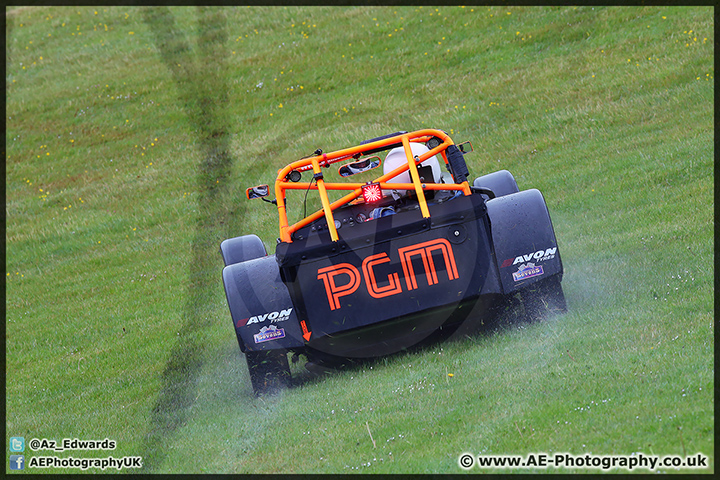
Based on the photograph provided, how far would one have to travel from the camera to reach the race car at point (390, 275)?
6.88 m

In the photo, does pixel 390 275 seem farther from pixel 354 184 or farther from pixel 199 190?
pixel 199 190

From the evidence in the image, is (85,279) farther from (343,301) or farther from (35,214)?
(343,301)

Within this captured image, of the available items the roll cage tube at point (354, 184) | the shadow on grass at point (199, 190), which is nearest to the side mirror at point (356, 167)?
the roll cage tube at point (354, 184)

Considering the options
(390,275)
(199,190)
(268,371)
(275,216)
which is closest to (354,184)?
(390,275)

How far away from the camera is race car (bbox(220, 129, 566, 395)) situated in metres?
6.88

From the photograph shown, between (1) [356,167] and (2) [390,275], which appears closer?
(2) [390,275]

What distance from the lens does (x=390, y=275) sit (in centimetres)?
688

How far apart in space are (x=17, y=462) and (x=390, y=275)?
12.7ft

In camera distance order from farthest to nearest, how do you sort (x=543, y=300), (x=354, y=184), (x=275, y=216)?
1. (x=275, y=216)
2. (x=354, y=184)
3. (x=543, y=300)

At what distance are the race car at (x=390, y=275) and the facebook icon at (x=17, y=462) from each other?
7.27 ft

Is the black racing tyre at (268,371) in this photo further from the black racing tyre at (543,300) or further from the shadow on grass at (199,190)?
the black racing tyre at (543,300)

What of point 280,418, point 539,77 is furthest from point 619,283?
point 539,77

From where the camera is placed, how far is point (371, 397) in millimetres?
6570

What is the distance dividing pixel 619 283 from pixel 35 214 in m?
14.7
